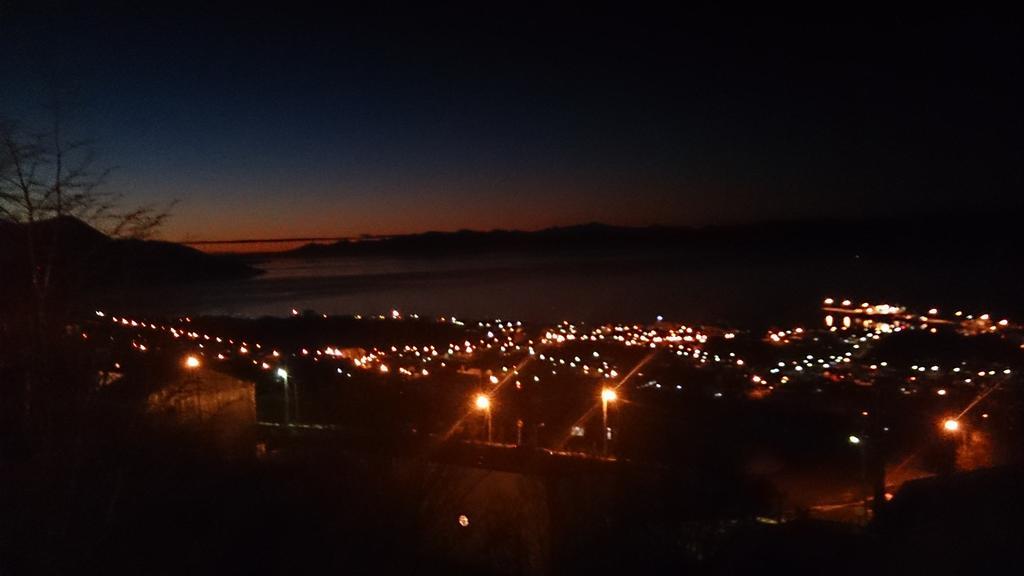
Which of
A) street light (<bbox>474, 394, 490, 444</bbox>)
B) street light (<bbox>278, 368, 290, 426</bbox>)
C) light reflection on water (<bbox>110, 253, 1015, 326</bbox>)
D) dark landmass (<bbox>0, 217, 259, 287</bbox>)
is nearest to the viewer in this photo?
dark landmass (<bbox>0, 217, 259, 287</bbox>)

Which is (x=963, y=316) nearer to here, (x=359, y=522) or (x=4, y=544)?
(x=359, y=522)

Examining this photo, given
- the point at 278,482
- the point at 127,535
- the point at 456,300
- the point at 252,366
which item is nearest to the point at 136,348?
the point at 127,535

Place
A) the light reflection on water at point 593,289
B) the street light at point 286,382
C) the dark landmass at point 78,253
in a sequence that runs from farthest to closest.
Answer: the light reflection on water at point 593,289 < the street light at point 286,382 < the dark landmass at point 78,253

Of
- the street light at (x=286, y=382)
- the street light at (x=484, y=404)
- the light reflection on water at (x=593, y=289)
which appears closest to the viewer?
the street light at (x=484, y=404)

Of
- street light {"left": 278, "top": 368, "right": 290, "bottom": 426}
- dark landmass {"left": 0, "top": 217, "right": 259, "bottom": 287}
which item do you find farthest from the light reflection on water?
dark landmass {"left": 0, "top": 217, "right": 259, "bottom": 287}

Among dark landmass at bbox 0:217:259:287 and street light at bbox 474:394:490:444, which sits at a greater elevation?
dark landmass at bbox 0:217:259:287

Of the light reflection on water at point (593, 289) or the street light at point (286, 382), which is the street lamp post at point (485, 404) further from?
the light reflection on water at point (593, 289)

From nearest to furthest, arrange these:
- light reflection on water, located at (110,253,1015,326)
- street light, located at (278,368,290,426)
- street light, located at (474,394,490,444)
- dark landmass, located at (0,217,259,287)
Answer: dark landmass, located at (0,217,259,287)
street light, located at (474,394,490,444)
street light, located at (278,368,290,426)
light reflection on water, located at (110,253,1015,326)

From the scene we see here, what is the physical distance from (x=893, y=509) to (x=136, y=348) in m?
6.31

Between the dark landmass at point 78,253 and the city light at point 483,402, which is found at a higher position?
the dark landmass at point 78,253

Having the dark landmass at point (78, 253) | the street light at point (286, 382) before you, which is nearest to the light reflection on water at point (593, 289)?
the street light at point (286, 382)

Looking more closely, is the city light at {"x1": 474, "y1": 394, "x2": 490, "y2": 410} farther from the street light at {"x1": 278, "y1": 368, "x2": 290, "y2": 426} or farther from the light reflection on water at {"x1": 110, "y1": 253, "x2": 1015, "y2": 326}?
the light reflection on water at {"x1": 110, "y1": 253, "x2": 1015, "y2": 326}

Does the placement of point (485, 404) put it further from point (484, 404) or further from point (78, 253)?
point (78, 253)

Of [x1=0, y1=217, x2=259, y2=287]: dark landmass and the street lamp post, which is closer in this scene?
[x1=0, y1=217, x2=259, y2=287]: dark landmass
